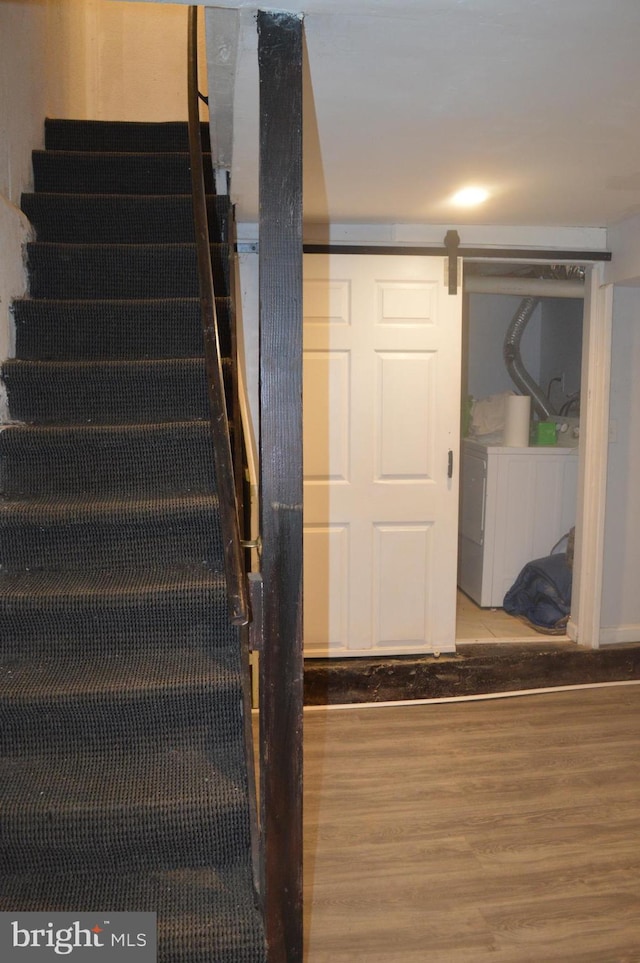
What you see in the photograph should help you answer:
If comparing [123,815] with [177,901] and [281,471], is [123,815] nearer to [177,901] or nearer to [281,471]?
[177,901]

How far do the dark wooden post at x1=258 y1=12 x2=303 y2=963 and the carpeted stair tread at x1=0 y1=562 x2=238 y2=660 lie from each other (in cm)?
44

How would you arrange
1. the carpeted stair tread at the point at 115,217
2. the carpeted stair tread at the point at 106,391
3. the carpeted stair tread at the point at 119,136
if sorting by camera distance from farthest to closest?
the carpeted stair tread at the point at 119,136 < the carpeted stair tread at the point at 115,217 < the carpeted stair tread at the point at 106,391

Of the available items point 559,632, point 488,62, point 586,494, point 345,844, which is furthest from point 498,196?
point 345,844

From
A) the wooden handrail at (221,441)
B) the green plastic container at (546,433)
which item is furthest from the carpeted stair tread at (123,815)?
the green plastic container at (546,433)

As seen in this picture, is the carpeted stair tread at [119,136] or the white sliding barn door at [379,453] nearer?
the carpeted stair tread at [119,136]

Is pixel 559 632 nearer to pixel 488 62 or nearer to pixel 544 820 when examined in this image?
pixel 544 820

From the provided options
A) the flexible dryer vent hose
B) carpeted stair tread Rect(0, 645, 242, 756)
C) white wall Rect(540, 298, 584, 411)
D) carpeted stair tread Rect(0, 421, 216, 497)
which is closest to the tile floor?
the flexible dryer vent hose

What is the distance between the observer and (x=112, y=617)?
2018 millimetres

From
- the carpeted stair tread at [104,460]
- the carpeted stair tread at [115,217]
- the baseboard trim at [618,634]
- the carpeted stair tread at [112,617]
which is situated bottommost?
the baseboard trim at [618,634]

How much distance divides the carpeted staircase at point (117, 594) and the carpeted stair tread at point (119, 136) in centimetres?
17

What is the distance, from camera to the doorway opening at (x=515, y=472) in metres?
4.29

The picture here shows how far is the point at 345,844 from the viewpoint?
2492mm

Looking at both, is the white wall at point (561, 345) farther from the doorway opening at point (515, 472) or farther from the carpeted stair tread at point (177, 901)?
the carpeted stair tread at point (177, 901)

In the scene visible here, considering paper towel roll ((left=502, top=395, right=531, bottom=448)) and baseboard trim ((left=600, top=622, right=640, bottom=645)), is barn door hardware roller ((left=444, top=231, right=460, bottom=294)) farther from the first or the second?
baseboard trim ((left=600, top=622, right=640, bottom=645))
